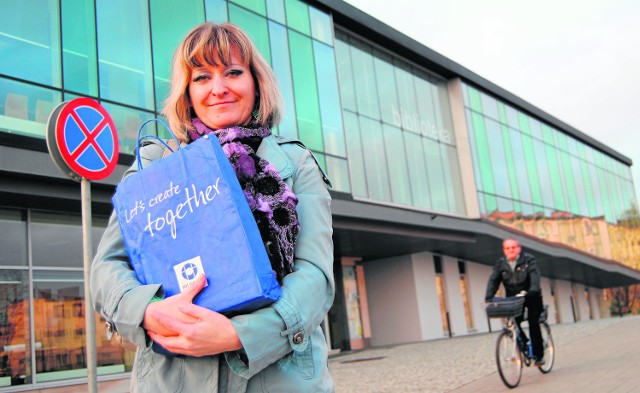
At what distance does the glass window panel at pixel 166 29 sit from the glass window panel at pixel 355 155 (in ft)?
23.1

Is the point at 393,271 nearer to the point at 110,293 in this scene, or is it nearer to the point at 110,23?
the point at 110,23

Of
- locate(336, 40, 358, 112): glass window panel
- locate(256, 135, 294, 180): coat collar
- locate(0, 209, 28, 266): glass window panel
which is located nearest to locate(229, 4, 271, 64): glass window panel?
locate(336, 40, 358, 112): glass window panel

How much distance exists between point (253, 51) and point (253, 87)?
4.2 inches

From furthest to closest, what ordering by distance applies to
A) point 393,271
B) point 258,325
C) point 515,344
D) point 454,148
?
point 454,148 < point 393,271 < point 515,344 < point 258,325

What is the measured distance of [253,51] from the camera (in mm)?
1793

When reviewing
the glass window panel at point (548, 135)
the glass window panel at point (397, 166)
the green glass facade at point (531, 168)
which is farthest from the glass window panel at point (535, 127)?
the glass window panel at point (397, 166)

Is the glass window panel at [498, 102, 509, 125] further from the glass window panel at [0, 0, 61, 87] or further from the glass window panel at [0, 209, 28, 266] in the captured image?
the glass window panel at [0, 209, 28, 266]

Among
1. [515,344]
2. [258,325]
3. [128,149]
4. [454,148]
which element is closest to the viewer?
[258,325]

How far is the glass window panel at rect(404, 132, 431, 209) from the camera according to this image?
72.8 feet

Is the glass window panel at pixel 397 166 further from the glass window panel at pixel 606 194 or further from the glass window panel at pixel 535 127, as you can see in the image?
the glass window panel at pixel 606 194

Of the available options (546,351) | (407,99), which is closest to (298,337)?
(546,351)

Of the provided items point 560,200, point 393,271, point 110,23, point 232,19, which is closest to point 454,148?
point 393,271

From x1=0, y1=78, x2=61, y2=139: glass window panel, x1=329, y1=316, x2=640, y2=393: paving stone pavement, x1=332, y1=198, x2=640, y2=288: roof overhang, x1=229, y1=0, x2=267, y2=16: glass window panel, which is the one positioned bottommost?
x1=329, y1=316, x2=640, y2=393: paving stone pavement

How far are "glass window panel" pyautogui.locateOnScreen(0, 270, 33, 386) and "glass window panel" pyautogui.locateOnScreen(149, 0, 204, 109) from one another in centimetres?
410
